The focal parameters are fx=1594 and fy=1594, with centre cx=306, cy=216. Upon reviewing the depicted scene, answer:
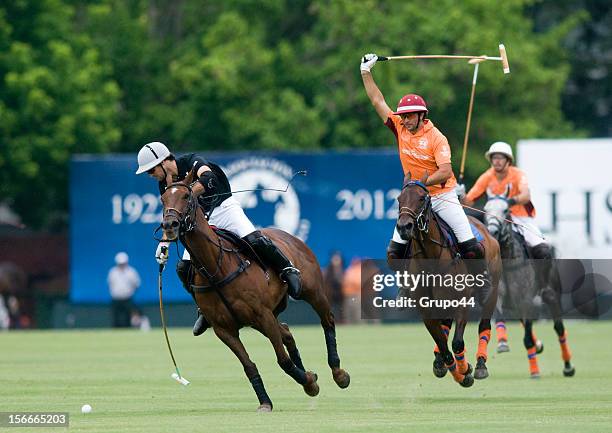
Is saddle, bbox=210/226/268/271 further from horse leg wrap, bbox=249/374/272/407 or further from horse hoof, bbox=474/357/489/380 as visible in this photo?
horse hoof, bbox=474/357/489/380

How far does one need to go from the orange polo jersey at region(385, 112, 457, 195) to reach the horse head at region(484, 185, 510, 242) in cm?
301

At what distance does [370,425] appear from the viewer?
13.2 metres

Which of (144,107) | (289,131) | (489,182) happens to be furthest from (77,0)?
(489,182)

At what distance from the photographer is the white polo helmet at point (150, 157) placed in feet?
47.9

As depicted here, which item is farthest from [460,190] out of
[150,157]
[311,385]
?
[150,157]

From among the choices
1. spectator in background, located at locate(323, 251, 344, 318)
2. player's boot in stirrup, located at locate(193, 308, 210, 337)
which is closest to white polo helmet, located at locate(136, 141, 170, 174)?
player's boot in stirrup, located at locate(193, 308, 210, 337)

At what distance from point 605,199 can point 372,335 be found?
20.8 ft

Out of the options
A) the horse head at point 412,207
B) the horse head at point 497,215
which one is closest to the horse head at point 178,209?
the horse head at point 412,207

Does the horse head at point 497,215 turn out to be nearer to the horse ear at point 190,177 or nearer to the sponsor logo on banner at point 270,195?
the horse ear at point 190,177

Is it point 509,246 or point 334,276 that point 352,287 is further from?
point 509,246

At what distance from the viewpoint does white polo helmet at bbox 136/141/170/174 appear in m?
14.6

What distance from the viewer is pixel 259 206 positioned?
35.3 m

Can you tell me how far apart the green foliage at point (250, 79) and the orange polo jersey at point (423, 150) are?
71.5ft

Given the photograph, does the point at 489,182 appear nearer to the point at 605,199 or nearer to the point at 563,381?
the point at 563,381
